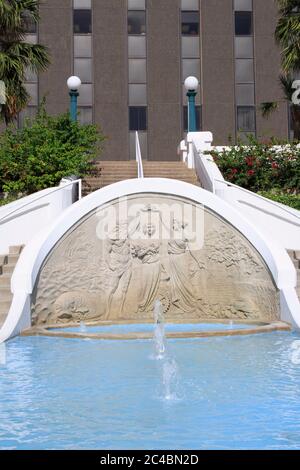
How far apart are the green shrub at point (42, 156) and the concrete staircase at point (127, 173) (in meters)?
0.42

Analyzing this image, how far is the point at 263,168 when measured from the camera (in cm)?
1795

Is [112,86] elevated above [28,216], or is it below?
above

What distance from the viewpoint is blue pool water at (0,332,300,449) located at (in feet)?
15.5

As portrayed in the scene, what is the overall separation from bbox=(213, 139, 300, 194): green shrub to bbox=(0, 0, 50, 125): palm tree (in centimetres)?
653

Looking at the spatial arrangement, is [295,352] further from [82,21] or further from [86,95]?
[82,21]

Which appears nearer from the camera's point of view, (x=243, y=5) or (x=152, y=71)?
(x=152, y=71)

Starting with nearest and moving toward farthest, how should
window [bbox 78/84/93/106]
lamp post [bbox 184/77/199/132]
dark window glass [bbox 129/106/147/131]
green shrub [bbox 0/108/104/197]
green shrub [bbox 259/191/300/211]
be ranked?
green shrub [bbox 259/191/300/211], green shrub [bbox 0/108/104/197], lamp post [bbox 184/77/199/132], window [bbox 78/84/93/106], dark window glass [bbox 129/106/147/131]

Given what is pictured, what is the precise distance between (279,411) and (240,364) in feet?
6.21

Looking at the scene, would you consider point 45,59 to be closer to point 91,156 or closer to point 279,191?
point 91,156

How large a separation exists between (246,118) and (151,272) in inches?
869

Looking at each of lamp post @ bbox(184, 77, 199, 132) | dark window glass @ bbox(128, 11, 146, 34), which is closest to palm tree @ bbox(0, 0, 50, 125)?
lamp post @ bbox(184, 77, 199, 132)

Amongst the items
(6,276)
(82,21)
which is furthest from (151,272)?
(82,21)

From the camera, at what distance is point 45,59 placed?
20.1m

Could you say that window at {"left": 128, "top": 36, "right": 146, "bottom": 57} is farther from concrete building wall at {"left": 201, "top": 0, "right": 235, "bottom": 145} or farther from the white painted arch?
the white painted arch
